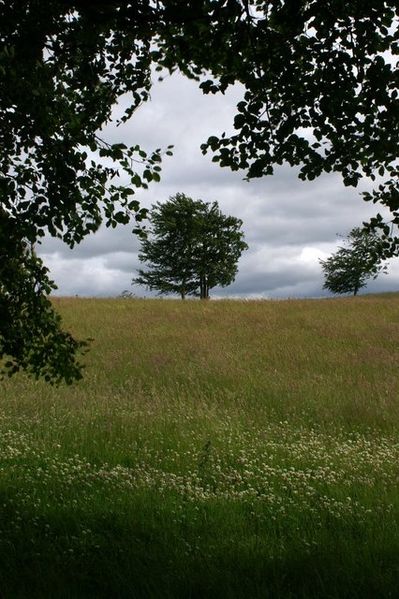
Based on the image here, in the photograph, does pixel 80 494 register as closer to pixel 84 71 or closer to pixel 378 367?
pixel 84 71

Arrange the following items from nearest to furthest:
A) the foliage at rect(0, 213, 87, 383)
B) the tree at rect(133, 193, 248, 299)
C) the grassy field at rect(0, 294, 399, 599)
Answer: the grassy field at rect(0, 294, 399, 599) → the foliage at rect(0, 213, 87, 383) → the tree at rect(133, 193, 248, 299)

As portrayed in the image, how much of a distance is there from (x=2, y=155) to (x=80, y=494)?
4.52 metres

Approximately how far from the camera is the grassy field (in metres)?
5.36

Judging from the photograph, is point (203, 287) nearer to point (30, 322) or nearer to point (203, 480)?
point (203, 480)

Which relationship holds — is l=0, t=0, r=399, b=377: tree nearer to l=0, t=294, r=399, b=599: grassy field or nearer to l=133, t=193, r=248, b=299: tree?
l=0, t=294, r=399, b=599: grassy field

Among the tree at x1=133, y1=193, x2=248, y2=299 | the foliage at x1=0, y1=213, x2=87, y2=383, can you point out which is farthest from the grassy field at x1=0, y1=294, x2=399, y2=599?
the tree at x1=133, y1=193, x2=248, y2=299

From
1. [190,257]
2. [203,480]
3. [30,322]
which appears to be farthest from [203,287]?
[30,322]

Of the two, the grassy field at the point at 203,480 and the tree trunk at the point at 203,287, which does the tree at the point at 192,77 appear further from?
the tree trunk at the point at 203,287

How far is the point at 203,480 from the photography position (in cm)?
807

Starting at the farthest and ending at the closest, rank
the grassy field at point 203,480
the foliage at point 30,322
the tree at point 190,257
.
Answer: the tree at point 190,257 < the foliage at point 30,322 < the grassy field at point 203,480

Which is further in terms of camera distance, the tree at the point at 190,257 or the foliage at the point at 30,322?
the tree at the point at 190,257

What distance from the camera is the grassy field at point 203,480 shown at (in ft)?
17.6

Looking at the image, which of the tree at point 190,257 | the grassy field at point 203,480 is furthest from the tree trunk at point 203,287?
the grassy field at point 203,480

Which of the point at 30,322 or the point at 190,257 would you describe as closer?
the point at 30,322
